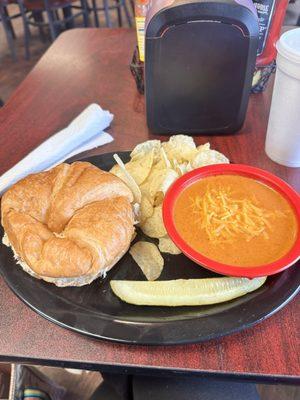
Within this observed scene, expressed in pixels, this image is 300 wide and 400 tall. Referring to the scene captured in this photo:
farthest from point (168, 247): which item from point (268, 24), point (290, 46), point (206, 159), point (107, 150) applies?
point (268, 24)

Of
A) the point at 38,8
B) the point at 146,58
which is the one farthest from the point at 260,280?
the point at 38,8

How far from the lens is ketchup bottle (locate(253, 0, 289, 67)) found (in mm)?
1192

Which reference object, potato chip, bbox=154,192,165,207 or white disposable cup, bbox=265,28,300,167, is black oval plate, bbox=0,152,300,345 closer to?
potato chip, bbox=154,192,165,207

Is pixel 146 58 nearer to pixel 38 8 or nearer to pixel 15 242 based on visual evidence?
pixel 15 242

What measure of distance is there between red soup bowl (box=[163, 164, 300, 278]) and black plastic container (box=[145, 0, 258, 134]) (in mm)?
295

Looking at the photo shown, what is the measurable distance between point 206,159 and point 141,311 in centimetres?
45

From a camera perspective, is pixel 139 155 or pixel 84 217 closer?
pixel 84 217

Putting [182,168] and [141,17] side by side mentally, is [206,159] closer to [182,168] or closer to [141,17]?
[182,168]

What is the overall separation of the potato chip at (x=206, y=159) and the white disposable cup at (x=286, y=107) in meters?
0.19

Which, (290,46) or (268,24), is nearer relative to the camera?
(290,46)

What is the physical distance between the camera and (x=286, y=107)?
3.46 ft

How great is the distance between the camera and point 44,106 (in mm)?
1438

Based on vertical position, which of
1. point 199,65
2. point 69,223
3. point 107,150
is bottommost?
point 107,150

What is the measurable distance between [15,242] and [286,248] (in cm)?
55
